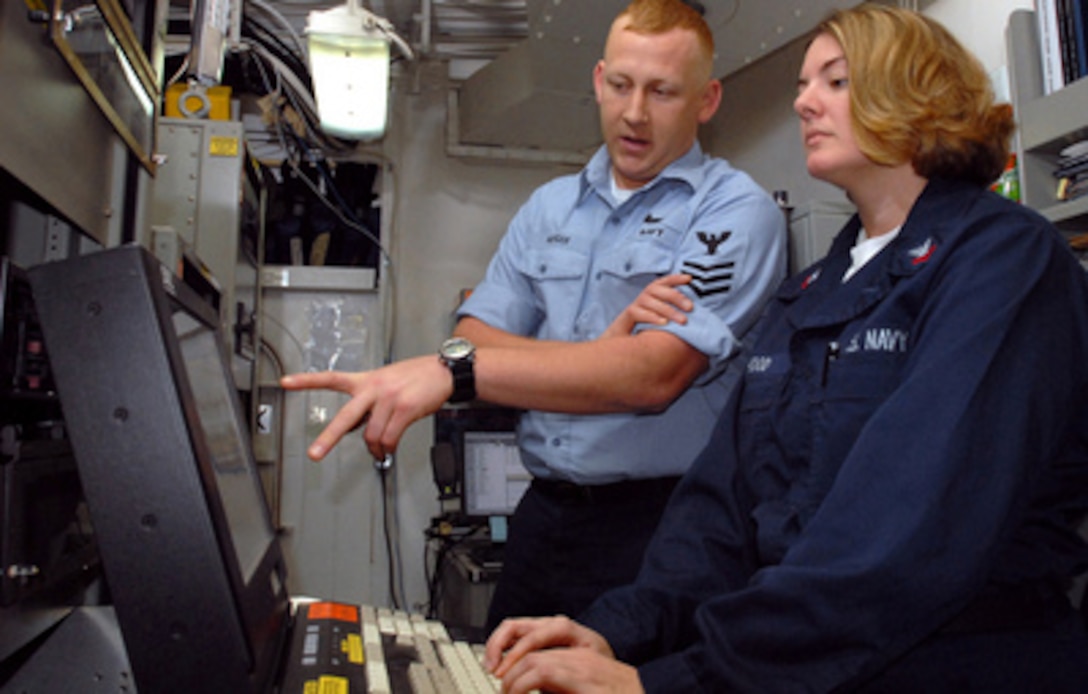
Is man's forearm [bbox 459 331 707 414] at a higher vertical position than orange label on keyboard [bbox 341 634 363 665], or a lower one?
higher

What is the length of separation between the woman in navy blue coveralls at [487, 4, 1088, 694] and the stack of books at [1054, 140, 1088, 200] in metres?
0.75

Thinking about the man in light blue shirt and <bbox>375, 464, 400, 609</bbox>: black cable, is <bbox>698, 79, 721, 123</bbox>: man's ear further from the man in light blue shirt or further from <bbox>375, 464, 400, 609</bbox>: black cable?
<bbox>375, 464, 400, 609</bbox>: black cable

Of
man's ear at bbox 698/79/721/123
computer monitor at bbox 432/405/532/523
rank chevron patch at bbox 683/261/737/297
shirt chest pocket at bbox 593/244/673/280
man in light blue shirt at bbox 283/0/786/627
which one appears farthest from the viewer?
computer monitor at bbox 432/405/532/523

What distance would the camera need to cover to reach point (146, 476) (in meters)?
0.55

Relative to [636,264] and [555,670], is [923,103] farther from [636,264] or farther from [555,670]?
[555,670]

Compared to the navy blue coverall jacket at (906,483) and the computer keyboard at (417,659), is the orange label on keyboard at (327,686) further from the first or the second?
the navy blue coverall jacket at (906,483)

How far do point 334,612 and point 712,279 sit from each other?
0.76 m

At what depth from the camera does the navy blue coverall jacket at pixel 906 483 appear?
2.39 ft

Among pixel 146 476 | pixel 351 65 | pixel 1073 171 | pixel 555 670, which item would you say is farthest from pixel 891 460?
pixel 351 65

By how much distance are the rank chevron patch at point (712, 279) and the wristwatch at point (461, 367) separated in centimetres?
45

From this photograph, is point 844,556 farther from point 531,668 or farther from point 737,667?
point 531,668

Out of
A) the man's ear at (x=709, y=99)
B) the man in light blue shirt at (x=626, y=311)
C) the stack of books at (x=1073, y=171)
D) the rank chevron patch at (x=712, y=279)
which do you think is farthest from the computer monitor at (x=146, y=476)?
the stack of books at (x=1073, y=171)

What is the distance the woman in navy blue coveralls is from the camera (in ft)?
2.42

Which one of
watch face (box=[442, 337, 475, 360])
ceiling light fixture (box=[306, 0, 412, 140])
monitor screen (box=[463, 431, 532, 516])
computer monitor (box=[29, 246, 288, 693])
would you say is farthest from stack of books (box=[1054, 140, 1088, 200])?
monitor screen (box=[463, 431, 532, 516])
